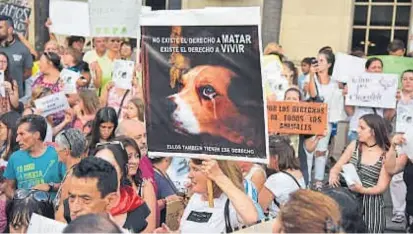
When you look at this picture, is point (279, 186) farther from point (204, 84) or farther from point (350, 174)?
point (204, 84)

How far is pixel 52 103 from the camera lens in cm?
672

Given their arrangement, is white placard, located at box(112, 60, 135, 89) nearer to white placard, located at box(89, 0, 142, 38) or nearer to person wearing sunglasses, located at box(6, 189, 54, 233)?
white placard, located at box(89, 0, 142, 38)

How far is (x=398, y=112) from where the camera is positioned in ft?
23.5

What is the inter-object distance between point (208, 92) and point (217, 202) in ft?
2.06

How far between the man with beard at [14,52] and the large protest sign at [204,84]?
4.16 metres

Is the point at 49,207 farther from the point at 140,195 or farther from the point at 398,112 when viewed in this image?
the point at 398,112

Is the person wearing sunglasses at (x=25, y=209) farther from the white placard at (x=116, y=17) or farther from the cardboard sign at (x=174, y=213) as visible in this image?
the white placard at (x=116, y=17)

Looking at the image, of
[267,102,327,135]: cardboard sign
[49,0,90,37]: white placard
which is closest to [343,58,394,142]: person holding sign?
[267,102,327,135]: cardboard sign

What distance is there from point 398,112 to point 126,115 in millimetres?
2789

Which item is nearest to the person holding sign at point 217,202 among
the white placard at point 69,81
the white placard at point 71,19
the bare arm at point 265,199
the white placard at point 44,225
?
the white placard at point 44,225

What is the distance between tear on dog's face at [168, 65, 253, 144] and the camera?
A: 3.92m

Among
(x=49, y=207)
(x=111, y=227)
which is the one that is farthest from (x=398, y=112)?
(x=111, y=227)

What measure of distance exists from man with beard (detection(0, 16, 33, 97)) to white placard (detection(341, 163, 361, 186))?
4043mm

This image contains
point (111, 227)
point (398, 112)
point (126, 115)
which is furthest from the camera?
point (398, 112)
